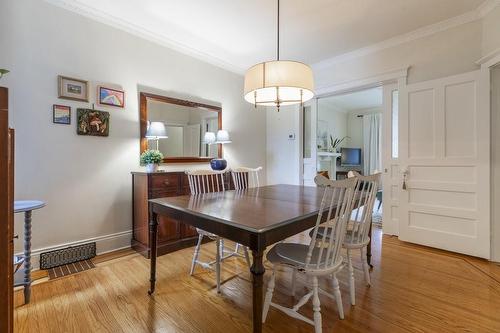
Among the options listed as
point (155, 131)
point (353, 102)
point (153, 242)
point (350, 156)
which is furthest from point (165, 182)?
point (350, 156)

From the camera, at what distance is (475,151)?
8.60ft

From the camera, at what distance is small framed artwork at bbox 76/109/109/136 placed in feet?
8.36

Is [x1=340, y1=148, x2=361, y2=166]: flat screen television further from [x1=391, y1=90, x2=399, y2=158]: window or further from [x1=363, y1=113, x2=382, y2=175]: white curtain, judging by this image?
[x1=391, y1=90, x2=399, y2=158]: window

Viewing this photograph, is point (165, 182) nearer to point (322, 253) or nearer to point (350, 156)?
point (322, 253)

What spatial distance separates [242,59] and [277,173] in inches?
82.4

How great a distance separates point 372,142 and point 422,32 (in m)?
4.64

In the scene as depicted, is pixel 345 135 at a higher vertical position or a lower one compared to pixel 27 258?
higher

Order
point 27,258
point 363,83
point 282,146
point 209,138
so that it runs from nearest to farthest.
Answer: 1. point 27,258
2. point 363,83
3. point 209,138
4. point 282,146

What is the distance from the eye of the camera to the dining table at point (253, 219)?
1179mm

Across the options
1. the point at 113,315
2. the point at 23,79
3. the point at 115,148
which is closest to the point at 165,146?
the point at 115,148

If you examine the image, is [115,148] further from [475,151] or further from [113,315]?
[475,151]

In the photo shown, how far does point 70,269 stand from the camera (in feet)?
7.72

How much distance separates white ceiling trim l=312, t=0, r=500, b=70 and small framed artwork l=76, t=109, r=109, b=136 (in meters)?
3.25

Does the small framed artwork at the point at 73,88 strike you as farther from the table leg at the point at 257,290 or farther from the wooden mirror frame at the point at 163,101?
the table leg at the point at 257,290
